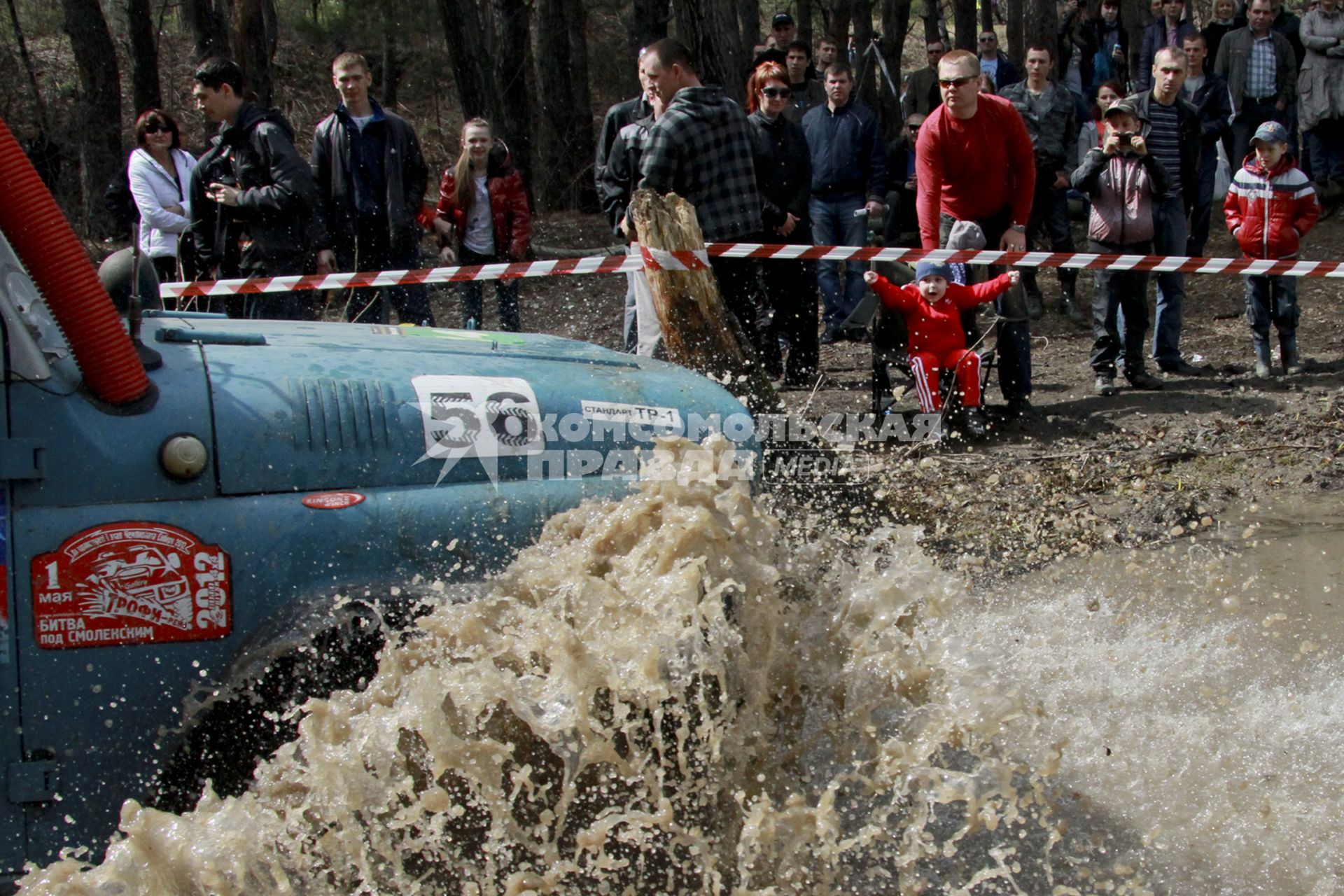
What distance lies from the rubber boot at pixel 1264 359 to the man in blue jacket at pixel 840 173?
2748 mm

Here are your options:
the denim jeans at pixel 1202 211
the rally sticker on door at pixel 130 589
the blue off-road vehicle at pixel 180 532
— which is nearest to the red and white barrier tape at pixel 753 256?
the denim jeans at pixel 1202 211

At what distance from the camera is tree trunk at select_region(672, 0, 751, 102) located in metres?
11.6

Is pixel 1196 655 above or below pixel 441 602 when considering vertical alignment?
below

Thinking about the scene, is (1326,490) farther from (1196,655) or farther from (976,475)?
(1196,655)

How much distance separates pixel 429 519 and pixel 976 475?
4.23 meters

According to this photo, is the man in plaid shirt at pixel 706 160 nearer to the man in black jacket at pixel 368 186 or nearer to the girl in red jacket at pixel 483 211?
the man in black jacket at pixel 368 186

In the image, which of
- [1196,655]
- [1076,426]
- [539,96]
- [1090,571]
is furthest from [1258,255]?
[539,96]

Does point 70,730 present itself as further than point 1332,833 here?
No

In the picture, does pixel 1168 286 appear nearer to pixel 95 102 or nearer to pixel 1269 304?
pixel 1269 304

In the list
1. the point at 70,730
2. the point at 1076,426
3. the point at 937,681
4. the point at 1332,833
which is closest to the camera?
the point at 70,730

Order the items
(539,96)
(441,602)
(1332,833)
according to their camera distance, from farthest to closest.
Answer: (539,96) → (1332,833) → (441,602)

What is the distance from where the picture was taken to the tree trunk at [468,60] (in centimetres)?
1498

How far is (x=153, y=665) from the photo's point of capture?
303cm

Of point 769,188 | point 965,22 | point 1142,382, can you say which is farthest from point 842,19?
point 1142,382
